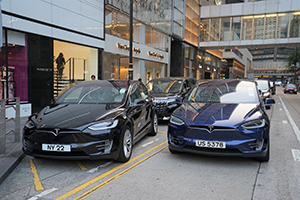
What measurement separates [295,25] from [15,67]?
103 feet

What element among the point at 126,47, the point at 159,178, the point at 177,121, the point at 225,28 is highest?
the point at 225,28

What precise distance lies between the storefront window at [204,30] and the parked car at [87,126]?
1309 inches

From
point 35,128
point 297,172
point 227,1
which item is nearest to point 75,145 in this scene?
point 35,128

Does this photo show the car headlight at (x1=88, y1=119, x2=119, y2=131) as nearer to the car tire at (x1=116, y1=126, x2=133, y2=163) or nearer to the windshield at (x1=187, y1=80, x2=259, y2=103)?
the car tire at (x1=116, y1=126, x2=133, y2=163)

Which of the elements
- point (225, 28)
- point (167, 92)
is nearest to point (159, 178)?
point (167, 92)

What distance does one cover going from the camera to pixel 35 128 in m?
4.30

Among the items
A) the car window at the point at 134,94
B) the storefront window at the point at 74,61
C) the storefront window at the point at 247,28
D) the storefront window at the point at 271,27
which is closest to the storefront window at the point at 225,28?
the storefront window at the point at 247,28

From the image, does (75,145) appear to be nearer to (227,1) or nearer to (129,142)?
(129,142)

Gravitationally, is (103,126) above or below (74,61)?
below

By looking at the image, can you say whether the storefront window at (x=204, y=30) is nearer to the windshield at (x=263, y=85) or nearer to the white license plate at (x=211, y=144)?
the windshield at (x=263, y=85)

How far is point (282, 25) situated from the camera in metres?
30.7

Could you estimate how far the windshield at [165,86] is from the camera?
32.2 ft

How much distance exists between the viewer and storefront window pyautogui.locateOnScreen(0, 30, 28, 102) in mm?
10227

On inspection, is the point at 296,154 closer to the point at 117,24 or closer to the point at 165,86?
the point at 165,86
